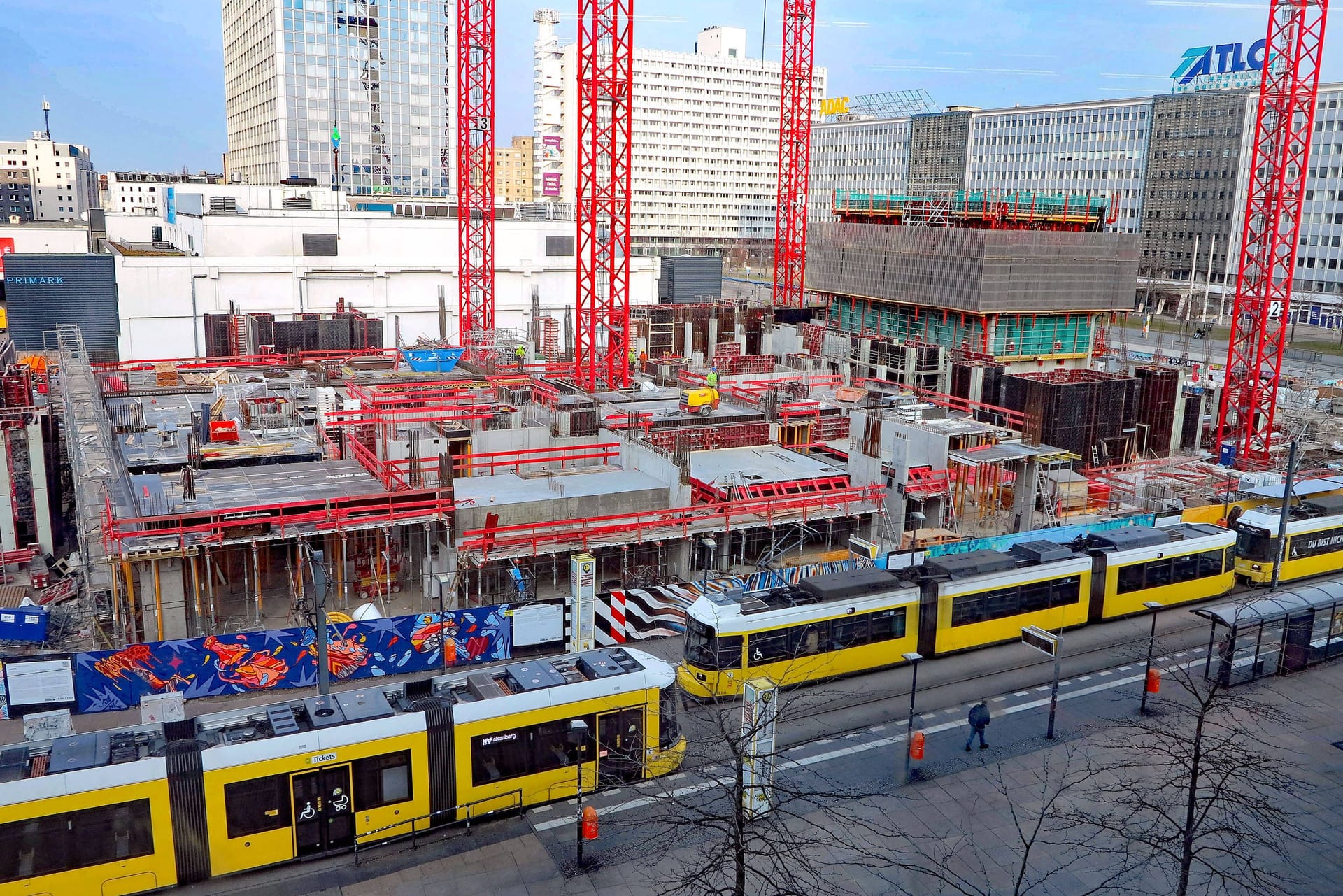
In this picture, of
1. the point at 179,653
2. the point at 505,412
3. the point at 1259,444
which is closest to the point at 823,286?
the point at 1259,444

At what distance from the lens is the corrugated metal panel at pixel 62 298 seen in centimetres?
6638

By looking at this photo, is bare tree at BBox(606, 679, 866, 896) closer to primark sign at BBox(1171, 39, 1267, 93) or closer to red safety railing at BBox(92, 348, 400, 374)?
red safety railing at BBox(92, 348, 400, 374)

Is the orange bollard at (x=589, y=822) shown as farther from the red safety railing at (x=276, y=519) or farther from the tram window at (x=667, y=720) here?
the red safety railing at (x=276, y=519)

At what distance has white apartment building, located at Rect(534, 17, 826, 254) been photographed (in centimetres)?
17725

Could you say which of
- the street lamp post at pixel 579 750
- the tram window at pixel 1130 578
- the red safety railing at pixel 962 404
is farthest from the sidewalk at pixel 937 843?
the red safety railing at pixel 962 404

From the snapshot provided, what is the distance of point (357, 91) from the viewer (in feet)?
377

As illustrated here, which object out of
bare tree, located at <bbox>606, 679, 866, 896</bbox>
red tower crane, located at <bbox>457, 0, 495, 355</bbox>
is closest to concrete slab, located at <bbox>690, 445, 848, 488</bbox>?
bare tree, located at <bbox>606, 679, 866, 896</bbox>

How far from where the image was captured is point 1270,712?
2206cm

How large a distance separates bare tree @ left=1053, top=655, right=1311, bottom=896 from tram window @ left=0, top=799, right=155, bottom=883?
13.4m

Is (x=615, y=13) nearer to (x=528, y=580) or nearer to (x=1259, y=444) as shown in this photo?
(x=528, y=580)

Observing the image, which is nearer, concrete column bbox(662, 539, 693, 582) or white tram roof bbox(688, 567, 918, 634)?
white tram roof bbox(688, 567, 918, 634)

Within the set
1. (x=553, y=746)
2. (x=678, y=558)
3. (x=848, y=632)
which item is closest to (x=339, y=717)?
(x=553, y=746)

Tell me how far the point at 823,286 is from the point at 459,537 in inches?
1992

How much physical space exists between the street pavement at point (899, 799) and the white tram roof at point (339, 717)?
7.26ft
